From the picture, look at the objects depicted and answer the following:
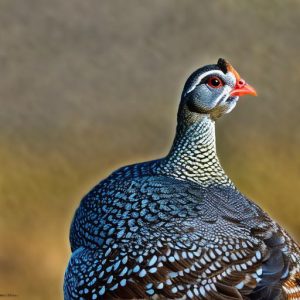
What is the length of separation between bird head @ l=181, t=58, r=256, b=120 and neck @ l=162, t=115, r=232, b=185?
4.1 inches

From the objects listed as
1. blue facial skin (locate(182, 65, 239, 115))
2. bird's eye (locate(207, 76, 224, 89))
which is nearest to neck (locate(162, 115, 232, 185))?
blue facial skin (locate(182, 65, 239, 115))

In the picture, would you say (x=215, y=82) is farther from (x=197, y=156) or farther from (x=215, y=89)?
(x=197, y=156)

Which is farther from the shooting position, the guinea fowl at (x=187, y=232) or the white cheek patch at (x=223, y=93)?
the white cheek patch at (x=223, y=93)

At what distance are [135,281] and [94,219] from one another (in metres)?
0.89

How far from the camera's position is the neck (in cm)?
756

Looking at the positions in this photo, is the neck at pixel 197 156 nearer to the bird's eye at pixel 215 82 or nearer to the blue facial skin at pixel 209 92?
the blue facial skin at pixel 209 92

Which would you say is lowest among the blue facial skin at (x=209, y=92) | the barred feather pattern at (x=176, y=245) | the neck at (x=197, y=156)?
the barred feather pattern at (x=176, y=245)

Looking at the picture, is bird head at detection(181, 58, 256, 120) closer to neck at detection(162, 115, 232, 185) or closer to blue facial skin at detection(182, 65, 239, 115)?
blue facial skin at detection(182, 65, 239, 115)

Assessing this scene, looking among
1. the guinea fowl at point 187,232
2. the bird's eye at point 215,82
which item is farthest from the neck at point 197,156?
the bird's eye at point 215,82

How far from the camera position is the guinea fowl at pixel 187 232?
6.35 meters

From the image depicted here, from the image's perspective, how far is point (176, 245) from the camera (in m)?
6.47

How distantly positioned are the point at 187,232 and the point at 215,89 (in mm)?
1419

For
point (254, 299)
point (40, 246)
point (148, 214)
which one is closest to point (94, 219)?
point (148, 214)

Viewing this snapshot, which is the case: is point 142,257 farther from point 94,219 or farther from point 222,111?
point 222,111
